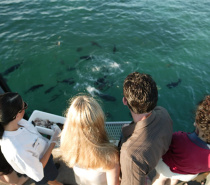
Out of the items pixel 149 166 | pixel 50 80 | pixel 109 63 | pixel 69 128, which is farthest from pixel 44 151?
pixel 109 63

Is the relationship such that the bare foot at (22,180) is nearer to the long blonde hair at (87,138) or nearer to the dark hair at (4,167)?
the dark hair at (4,167)

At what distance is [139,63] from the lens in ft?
28.6

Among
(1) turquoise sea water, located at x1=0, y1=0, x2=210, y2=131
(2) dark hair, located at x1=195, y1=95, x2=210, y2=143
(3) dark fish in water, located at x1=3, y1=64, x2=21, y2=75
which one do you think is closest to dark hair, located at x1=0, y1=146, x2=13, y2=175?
(2) dark hair, located at x1=195, y1=95, x2=210, y2=143

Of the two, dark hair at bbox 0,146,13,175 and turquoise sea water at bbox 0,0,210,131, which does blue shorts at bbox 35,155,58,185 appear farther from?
turquoise sea water at bbox 0,0,210,131

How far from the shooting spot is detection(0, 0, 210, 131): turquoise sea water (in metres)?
7.16

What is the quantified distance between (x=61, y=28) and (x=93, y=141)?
411 inches

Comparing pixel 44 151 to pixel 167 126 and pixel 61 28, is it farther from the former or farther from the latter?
pixel 61 28

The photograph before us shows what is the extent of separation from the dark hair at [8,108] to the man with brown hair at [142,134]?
56.1 inches

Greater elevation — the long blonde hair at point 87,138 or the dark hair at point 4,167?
the long blonde hair at point 87,138

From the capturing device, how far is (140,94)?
194cm

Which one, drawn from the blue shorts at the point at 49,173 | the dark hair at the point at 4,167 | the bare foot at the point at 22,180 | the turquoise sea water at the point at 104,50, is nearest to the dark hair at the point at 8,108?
the dark hair at the point at 4,167

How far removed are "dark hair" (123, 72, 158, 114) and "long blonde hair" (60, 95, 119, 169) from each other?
1.28ft

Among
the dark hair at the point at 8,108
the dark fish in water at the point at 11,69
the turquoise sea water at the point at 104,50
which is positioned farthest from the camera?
the dark fish in water at the point at 11,69

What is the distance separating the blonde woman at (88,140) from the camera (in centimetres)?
187
